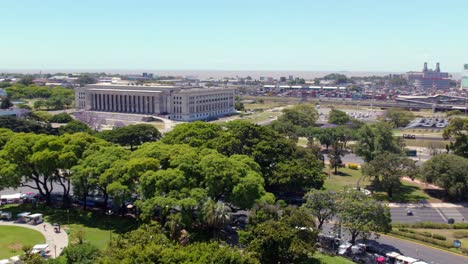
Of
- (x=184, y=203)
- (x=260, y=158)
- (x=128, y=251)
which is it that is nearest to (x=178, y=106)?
(x=260, y=158)

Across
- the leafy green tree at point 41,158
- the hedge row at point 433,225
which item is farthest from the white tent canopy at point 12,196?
the hedge row at point 433,225

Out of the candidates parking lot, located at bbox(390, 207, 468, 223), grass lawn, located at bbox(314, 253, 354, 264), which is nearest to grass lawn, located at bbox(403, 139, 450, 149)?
parking lot, located at bbox(390, 207, 468, 223)

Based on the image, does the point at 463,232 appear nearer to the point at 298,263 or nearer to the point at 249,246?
the point at 298,263

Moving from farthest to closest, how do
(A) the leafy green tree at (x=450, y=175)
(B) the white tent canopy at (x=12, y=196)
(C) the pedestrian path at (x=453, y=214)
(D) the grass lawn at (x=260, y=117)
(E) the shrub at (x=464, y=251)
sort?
1. (D) the grass lawn at (x=260, y=117)
2. (A) the leafy green tree at (x=450, y=175)
3. (B) the white tent canopy at (x=12, y=196)
4. (C) the pedestrian path at (x=453, y=214)
5. (E) the shrub at (x=464, y=251)

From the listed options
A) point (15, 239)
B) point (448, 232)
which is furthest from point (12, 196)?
point (448, 232)

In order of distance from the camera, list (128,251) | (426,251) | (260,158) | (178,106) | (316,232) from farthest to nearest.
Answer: (178,106) → (260,158) → (426,251) → (316,232) → (128,251)

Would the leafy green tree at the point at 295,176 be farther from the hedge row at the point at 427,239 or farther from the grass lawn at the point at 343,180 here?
the hedge row at the point at 427,239

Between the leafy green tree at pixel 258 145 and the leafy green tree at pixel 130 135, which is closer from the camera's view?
the leafy green tree at pixel 258 145

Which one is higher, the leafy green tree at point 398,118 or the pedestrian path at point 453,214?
the leafy green tree at point 398,118
